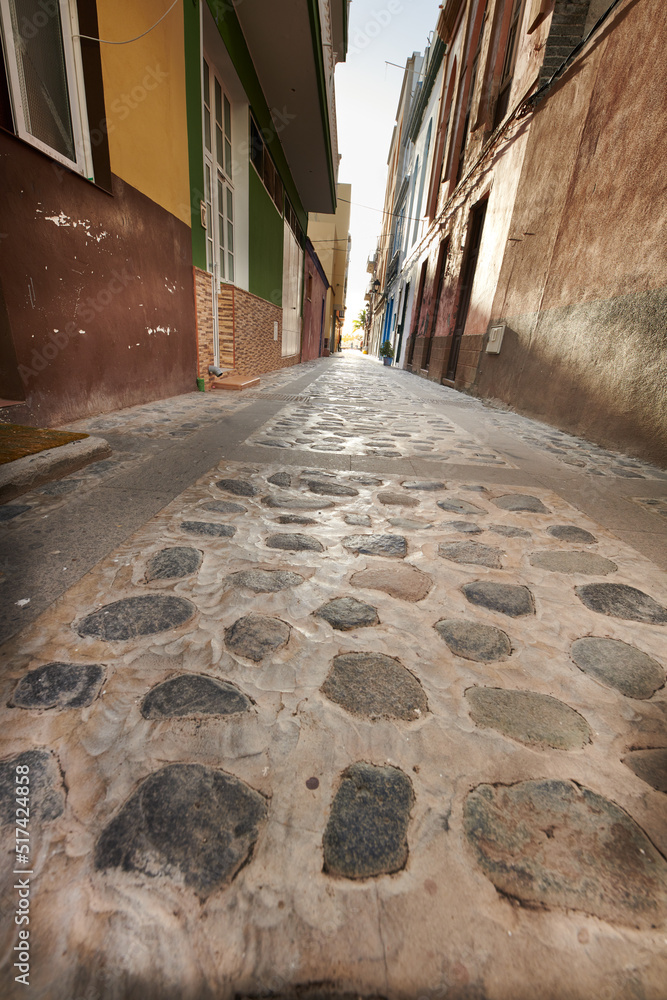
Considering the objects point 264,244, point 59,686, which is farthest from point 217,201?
point 59,686

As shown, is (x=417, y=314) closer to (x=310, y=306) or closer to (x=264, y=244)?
(x=310, y=306)

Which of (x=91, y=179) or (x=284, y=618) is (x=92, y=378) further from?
(x=284, y=618)

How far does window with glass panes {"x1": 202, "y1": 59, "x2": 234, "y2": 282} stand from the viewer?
18.2ft

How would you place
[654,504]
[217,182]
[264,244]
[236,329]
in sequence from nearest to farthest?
[654,504] → [217,182] → [236,329] → [264,244]

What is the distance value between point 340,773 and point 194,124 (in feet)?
20.6

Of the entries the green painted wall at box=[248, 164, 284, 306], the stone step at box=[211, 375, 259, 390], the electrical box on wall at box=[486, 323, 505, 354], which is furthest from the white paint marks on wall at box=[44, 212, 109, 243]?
the electrical box on wall at box=[486, 323, 505, 354]

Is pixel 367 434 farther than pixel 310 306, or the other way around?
pixel 310 306

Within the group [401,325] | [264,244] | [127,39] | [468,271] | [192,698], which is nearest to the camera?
[192,698]

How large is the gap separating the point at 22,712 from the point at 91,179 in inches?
149

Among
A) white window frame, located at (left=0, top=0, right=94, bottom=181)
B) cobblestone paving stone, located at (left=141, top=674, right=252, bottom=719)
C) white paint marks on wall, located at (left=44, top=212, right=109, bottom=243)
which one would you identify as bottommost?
cobblestone paving stone, located at (left=141, top=674, right=252, bottom=719)

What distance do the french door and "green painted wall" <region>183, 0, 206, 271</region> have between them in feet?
1.18

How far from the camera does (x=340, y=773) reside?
30.1 inches

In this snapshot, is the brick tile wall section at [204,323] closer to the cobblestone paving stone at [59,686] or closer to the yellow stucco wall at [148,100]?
the yellow stucco wall at [148,100]

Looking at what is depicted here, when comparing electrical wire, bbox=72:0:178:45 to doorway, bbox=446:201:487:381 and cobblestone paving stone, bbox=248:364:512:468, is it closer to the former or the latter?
cobblestone paving stone, bbox=248:364:512:468
